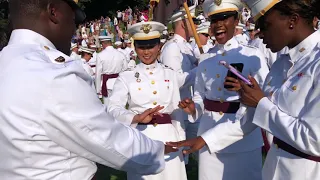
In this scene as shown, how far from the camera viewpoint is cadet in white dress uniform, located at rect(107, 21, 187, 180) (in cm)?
402

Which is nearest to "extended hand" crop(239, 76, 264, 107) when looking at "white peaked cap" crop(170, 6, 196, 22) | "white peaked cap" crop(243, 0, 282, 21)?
"white peaked cap" crop(243, 0, 282, 21)

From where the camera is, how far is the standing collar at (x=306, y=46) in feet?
7.90

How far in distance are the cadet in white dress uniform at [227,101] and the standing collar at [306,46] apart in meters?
1.15

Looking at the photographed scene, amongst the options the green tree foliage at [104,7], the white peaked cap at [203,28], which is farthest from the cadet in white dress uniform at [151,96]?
the green tree foliage at [104,7]

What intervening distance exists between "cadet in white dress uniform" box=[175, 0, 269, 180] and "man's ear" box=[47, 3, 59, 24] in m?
2.08

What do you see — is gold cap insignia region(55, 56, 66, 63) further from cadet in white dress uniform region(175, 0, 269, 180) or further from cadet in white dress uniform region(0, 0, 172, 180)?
cadet in white dress uniform region(175, 0, 269, 180)

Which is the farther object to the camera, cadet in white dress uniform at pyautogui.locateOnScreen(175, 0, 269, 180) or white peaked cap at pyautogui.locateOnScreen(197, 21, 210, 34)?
white peaked cap at pyautogui.locateOnScreen(197, 21, 210, 34)

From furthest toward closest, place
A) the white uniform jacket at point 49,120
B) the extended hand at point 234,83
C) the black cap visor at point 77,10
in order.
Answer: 1. the extended hand at point 234,83
2. the black cap visor at point 77,10
3. the white uniform jacket at point 49,120

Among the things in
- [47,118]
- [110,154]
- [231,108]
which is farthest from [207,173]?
[47,118]

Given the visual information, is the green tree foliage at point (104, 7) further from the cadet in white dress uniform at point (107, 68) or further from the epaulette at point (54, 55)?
the epaulette at point (54, 55)

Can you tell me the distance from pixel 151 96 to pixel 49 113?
7.69 feet

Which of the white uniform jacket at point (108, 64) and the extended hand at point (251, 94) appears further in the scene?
the white uniform jacket at point (108, 64)

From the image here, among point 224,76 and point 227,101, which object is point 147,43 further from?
point 227,101

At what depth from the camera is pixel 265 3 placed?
2453mm
